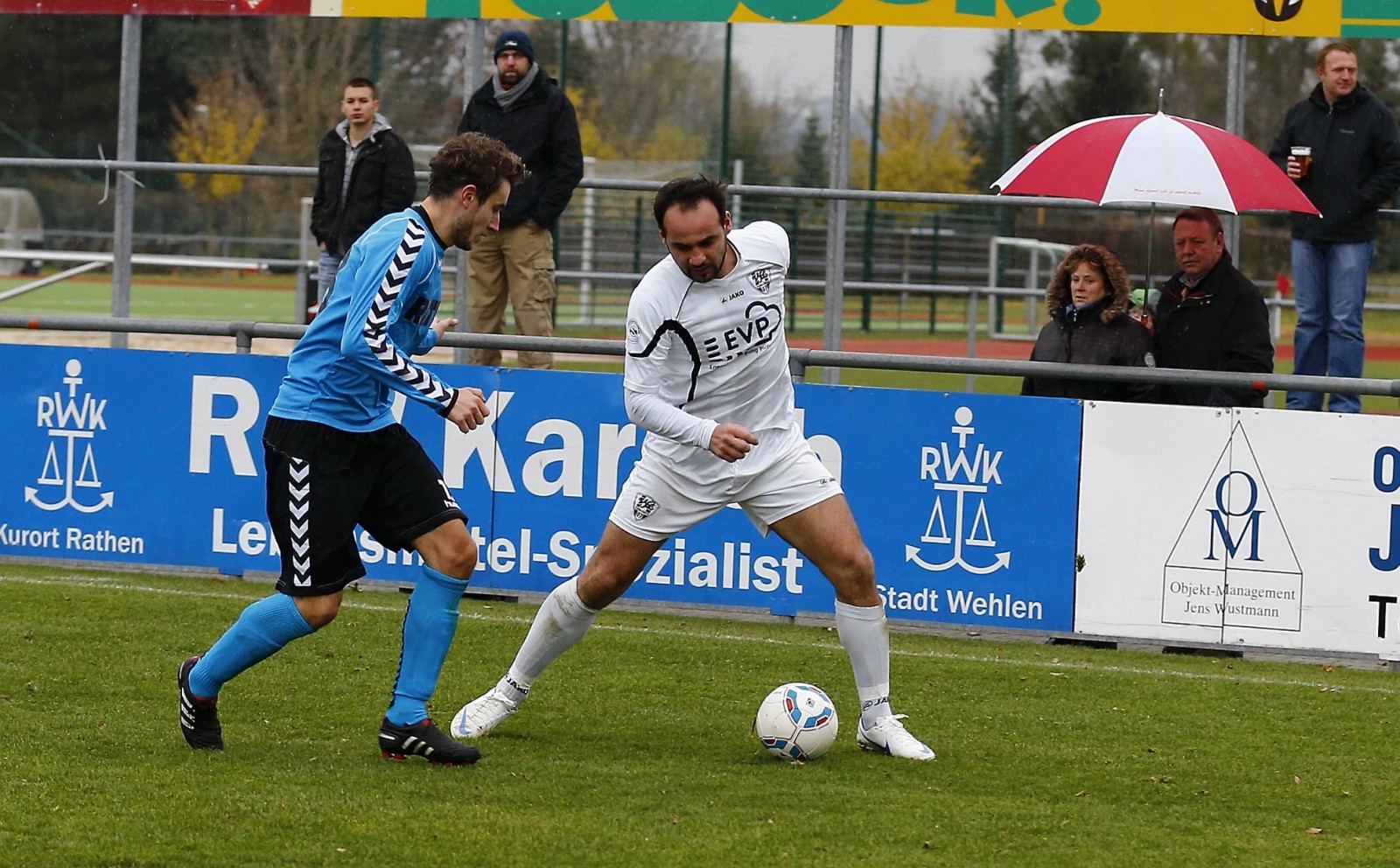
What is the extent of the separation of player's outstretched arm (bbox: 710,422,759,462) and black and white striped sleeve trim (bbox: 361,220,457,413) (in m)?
0.82

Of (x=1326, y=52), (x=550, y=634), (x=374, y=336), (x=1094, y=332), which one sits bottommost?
(x=550, y=634)

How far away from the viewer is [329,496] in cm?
581

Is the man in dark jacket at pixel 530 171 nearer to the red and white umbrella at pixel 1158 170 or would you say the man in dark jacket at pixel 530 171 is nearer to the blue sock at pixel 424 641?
the red and white umbrella at pixel 1158 170

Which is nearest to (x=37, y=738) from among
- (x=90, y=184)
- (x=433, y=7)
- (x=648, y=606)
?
(x=648, y=606)

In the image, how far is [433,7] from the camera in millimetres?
10570

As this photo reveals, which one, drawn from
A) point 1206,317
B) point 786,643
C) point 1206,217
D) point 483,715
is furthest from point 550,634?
point 1206,217

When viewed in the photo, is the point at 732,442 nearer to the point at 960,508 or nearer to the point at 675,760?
the point at 675,760

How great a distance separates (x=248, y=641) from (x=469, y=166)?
65.2 inches

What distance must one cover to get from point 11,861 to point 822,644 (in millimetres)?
4192

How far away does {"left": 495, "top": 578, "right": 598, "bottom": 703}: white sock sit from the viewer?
6336 mm

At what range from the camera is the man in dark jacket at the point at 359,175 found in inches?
420

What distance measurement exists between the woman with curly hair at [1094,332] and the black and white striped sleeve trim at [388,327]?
12.7 feet

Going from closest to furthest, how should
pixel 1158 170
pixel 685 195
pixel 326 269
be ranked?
1. pixel 685 195
2. pixel 1158 170
3. pixel 326 269

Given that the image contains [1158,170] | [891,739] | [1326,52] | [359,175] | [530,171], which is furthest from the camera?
[359,175]
